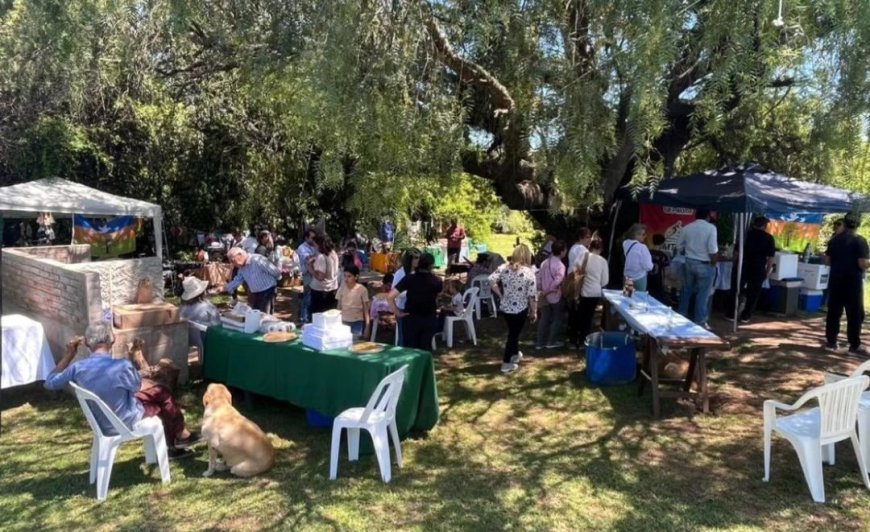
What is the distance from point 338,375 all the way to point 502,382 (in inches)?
86.9

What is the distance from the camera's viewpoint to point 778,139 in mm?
10844

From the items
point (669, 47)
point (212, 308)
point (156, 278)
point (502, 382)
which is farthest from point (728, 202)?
point (156, 278)

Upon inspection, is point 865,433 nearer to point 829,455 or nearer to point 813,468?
point 829,455

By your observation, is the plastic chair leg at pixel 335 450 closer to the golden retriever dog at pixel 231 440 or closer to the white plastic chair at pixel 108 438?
the golden retriever dog at pixel 231 440

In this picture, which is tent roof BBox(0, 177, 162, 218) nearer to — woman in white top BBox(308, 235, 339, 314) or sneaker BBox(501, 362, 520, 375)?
woman in white top BBox(308, 235, 339, 314)

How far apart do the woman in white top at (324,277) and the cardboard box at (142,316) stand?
5.75ft

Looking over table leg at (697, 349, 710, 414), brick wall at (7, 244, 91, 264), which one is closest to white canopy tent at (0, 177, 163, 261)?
brick wall at (7, 244, 91, 264)

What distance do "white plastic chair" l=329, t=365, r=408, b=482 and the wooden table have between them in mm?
2257

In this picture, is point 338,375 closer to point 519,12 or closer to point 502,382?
point 502,382

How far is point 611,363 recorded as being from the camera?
6.20 metres

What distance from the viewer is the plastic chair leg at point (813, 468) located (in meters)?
3.80

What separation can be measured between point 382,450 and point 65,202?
715 cm

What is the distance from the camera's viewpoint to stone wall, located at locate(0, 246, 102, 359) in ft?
18.0

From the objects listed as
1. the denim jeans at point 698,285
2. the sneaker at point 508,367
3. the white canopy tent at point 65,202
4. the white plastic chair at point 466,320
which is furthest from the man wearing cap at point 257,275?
the denim jeans at point 698,285
